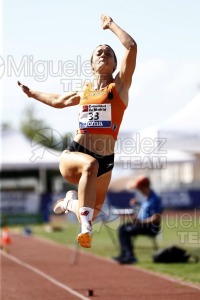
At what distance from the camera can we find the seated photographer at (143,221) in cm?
1536

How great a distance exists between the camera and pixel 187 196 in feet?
139

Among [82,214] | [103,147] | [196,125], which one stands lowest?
[82,214]

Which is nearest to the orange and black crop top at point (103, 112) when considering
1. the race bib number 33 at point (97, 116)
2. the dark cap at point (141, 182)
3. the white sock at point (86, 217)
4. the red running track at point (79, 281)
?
the race bib number 33 at point (97, 116)

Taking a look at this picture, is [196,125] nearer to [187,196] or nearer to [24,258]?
[24,258]

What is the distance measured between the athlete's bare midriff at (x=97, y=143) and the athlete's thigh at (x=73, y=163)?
93mm

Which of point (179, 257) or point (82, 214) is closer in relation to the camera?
point (82, 214)

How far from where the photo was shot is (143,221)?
15500mm

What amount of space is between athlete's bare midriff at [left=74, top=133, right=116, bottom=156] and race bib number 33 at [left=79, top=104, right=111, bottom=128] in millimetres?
95

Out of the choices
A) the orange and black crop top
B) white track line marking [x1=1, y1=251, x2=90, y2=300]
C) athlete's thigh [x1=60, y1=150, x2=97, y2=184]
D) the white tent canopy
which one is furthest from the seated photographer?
the white tent canopy

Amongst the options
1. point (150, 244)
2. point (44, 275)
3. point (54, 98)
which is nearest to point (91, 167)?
point (54, 98)

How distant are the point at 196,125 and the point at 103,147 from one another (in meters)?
8.42

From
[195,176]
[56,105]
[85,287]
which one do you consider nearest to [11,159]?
[85,287]

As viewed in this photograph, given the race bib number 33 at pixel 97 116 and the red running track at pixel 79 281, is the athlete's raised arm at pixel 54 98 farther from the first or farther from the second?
the red running track at pixel 79 281

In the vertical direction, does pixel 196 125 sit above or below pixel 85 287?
above
